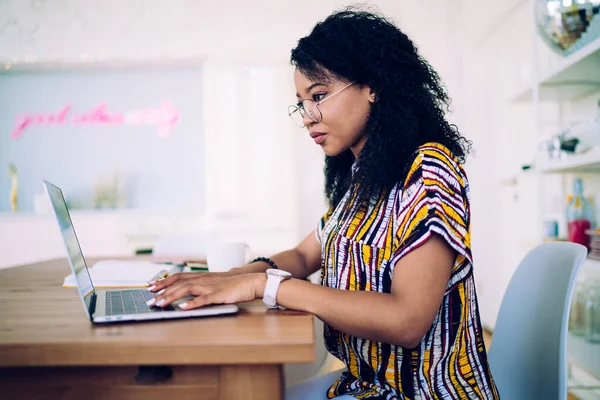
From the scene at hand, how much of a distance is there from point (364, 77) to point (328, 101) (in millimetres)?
91

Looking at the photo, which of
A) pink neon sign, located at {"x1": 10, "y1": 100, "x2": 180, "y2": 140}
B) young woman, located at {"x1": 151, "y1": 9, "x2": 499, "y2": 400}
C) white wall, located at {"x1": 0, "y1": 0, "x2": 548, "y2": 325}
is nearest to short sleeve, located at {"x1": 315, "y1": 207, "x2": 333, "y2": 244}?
young woman, located at {"x1": 151, "y1": 9, "x2": 499, "y2": 400}

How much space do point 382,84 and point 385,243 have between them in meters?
0.34

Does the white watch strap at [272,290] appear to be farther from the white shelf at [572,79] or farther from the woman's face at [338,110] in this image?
the white shelf at [572,79]

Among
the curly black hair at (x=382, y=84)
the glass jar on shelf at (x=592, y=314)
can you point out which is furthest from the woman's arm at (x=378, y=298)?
the glass jar on shelf at (x=592, y=314)

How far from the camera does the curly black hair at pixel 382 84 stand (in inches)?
37.8

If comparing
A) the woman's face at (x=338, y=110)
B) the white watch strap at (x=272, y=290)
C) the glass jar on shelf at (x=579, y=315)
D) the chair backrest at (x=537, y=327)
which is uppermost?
the woman's face at (x=338, y=110)

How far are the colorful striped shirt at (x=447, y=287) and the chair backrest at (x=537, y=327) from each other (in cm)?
12

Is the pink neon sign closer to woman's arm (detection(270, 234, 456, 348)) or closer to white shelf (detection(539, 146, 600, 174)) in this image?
white shelf (detection(539, 146, 600, 174))

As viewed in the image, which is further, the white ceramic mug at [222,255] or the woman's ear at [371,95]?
the white ceramic mug at [222,255]

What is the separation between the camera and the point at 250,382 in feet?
2.17

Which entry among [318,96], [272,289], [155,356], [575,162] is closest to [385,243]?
[272,289]

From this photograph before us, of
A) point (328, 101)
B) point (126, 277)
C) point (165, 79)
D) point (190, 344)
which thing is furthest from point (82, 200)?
point (190, 344)

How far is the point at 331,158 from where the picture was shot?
4.29ft

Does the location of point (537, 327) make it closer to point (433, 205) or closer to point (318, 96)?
point (433, 205)
